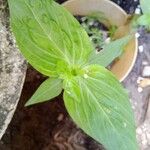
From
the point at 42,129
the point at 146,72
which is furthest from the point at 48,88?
the point at 146,72

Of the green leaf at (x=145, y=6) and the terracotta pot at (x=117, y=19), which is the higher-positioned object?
the green leaf at (x=145, y=6)

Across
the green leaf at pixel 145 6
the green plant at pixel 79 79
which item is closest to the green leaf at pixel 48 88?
the green plant at pixel 79 79

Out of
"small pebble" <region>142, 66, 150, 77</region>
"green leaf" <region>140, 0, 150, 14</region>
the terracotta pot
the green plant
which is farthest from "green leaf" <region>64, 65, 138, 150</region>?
"small pebble" <region>142, 66, 150, 77</region>

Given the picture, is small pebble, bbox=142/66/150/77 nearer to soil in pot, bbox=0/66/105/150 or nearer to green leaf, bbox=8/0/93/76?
soil in pot, bbox=0/66/105/150

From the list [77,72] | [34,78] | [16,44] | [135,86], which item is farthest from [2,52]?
[135,86]

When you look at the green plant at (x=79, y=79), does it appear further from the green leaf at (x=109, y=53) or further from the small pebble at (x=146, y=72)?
the small pebble at (x=146, y=72)

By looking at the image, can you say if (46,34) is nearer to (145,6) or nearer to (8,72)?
(8,72)
